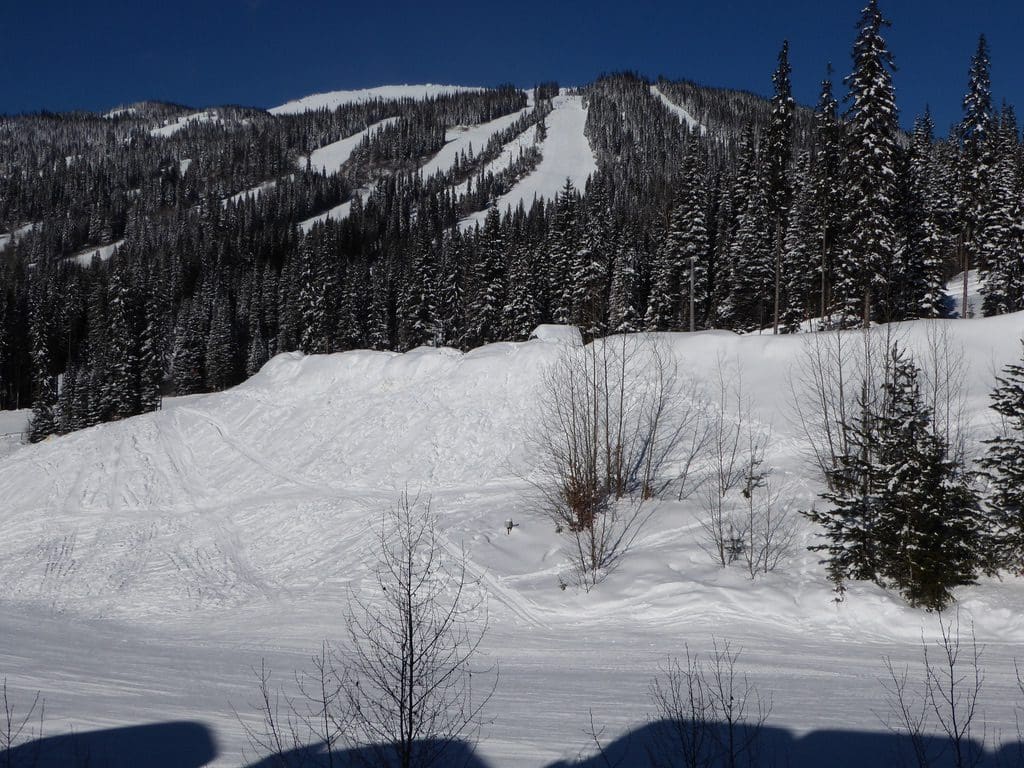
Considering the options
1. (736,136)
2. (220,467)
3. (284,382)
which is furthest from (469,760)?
(736,136)

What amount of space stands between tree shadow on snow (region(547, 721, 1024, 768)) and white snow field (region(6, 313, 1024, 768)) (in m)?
0.06

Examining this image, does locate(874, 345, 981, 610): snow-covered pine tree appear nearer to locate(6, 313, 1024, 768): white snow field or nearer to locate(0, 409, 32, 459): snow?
locate(6, 313, 1024, 768): white snow field

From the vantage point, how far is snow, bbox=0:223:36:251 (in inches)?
6161

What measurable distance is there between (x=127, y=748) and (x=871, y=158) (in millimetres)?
31678

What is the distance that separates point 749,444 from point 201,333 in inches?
2927

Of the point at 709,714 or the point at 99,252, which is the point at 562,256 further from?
the point at 99,252

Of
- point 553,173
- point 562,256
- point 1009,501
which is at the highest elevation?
point 553,173

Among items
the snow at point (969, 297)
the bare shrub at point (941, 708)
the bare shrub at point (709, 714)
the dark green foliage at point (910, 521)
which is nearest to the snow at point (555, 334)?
the dark green foliage at point (910, 521)

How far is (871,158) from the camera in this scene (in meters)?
27.3

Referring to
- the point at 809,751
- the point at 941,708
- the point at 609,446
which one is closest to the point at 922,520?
the point at 941,708

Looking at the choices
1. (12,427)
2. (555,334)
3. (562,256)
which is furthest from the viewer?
(12,427)

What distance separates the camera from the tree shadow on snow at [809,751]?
21.8ft

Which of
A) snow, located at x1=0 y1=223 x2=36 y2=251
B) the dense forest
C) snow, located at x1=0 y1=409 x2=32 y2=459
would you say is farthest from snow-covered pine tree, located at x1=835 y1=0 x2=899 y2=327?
snow, located at x1=0 y1=223 x2=36 y2=251

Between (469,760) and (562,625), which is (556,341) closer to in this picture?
(562,625)
